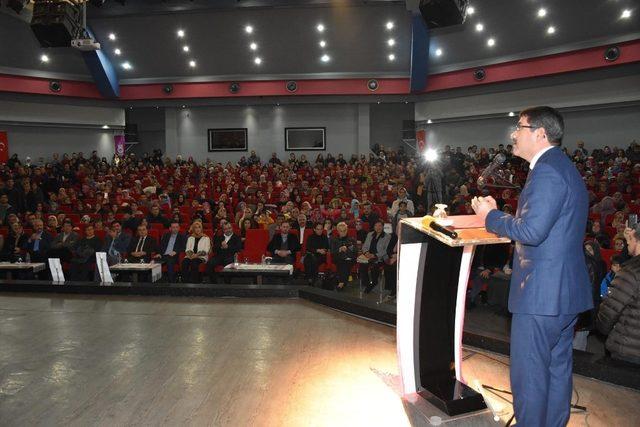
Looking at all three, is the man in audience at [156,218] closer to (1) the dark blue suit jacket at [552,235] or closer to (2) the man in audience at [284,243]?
(2) the man in audience at [284,243]

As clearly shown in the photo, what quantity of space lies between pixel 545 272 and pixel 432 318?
0.87 meters

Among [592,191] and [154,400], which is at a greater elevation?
[592,191]

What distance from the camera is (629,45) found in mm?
11984

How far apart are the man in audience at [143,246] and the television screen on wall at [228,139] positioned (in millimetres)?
11896

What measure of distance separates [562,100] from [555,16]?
300cm

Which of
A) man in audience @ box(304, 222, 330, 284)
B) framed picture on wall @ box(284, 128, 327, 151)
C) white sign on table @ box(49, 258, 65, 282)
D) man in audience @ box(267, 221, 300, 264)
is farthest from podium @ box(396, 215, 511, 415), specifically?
framed picture on wall @ box(284, 128, 327, 151)

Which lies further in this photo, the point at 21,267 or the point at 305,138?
the point at 305,138

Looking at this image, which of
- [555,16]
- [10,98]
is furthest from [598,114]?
[10,98]

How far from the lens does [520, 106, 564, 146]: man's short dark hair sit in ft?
6.31

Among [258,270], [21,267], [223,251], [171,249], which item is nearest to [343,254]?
[258,270]

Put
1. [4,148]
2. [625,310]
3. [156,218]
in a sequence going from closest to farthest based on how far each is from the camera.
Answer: [625,310]
[156,218]
[4,148]

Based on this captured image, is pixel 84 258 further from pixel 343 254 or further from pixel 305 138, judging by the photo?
pixel 305 138

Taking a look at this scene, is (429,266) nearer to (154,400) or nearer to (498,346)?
(498,346)

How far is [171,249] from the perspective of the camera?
720cm
